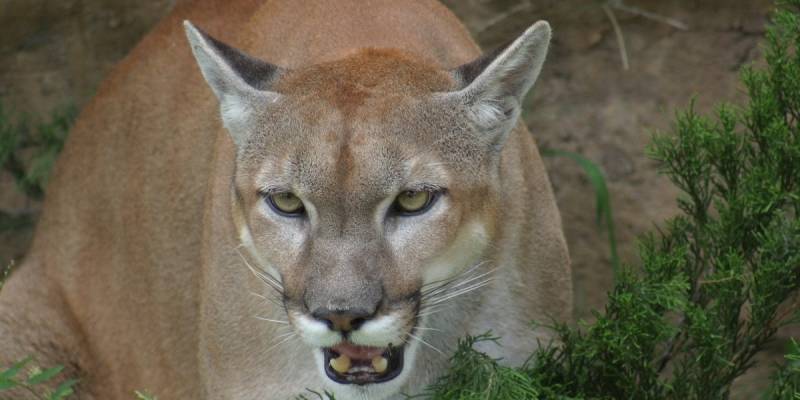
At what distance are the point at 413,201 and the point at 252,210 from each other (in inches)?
20.9

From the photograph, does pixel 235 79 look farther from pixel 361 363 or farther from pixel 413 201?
pixel 361 363

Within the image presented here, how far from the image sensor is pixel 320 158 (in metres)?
3.85

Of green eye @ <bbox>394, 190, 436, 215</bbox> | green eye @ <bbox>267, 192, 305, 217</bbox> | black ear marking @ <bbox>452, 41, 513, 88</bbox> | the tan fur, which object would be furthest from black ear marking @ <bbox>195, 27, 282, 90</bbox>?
green eye @ <bbox>394, 190, 436, 215</bbox>

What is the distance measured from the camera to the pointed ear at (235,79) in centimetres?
416

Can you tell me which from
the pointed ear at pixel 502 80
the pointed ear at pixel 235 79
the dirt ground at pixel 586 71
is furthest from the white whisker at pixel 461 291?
the dirt ground at pixel 586 71

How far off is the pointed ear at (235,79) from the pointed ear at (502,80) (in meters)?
0.61

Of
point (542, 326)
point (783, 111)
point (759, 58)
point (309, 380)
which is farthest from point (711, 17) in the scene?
point (309, 380)

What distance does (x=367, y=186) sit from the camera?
378 cm

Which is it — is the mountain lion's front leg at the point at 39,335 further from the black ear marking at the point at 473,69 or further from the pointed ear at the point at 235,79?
the black ear marking at the point at 473,69

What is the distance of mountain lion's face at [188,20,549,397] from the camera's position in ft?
12.4

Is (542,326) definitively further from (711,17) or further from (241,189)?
(711,17)

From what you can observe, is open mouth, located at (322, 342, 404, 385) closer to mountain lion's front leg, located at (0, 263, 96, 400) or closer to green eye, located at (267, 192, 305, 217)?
green eye, located at (267, 192, 305, 217)

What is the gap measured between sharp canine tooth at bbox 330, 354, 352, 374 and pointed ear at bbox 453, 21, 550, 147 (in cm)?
82

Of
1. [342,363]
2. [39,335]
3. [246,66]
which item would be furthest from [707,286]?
[39,335]
